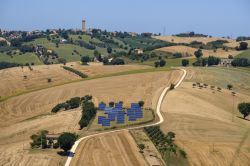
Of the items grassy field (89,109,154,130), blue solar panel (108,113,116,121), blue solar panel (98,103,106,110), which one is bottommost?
grassy field (89,109,154,130)

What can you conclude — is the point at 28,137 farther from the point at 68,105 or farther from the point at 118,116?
the point at 68,105

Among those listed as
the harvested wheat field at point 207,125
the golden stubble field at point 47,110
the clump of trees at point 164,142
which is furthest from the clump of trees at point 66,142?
the harvested wheat field at point 207,125

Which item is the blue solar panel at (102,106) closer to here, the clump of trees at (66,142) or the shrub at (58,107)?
the shrub at (58,107)

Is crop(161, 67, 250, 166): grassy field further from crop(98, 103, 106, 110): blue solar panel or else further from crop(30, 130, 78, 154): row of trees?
crop(30, 130, 78, 154): row of trees

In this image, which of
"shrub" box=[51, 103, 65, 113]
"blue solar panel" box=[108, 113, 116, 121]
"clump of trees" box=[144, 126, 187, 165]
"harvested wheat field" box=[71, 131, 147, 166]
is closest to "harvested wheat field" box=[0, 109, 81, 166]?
"harvested wheat field" box=[71, 131, 147, 166]

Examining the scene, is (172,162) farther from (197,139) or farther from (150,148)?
(197,139)

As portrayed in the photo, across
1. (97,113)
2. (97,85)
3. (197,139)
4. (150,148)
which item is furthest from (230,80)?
(150,148)

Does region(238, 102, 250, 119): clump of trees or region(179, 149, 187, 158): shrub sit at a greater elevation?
region(238, 102, 250, 119): clump of trees
